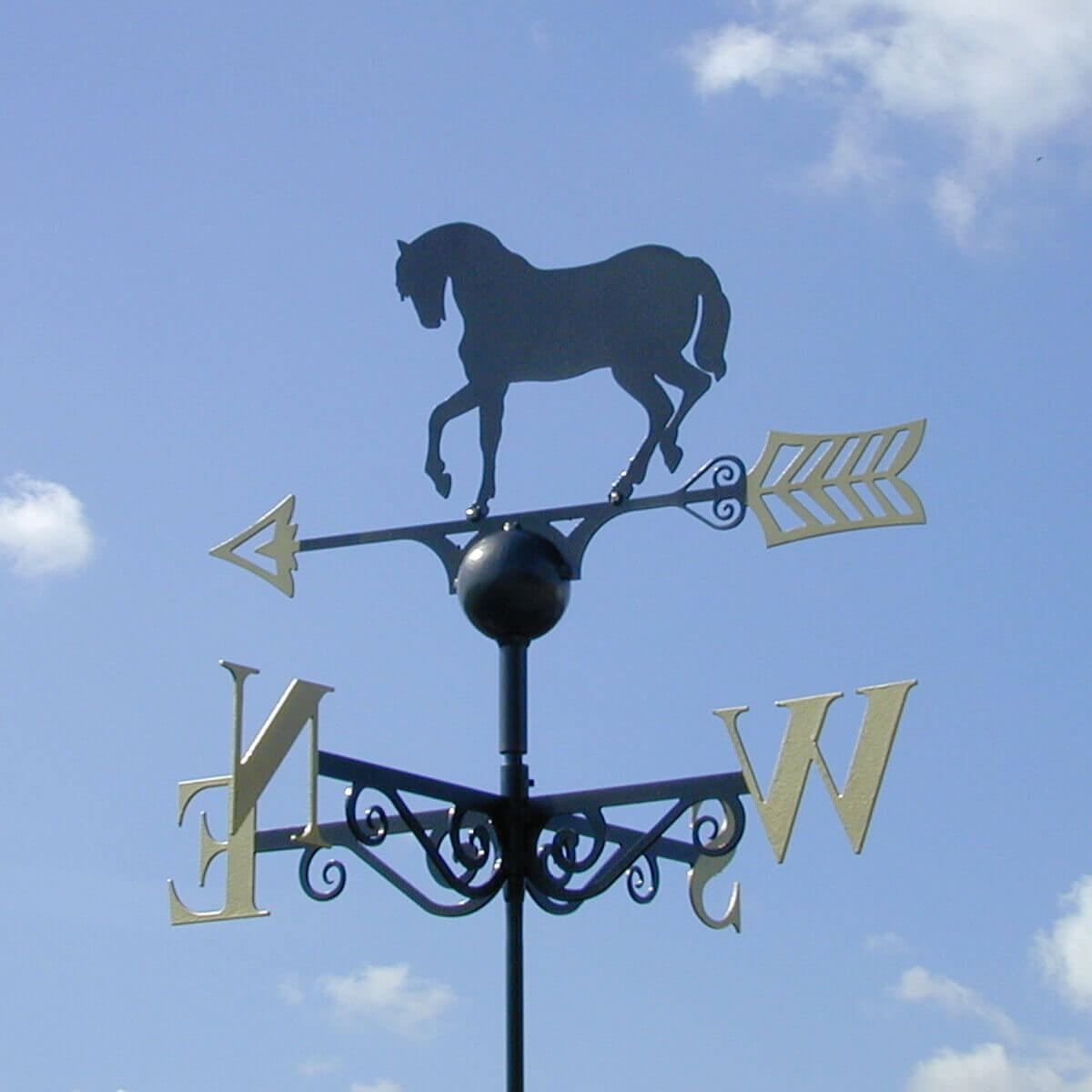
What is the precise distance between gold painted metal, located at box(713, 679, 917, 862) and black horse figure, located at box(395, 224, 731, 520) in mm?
765

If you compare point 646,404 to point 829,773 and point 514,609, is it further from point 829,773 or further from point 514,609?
point 829,773

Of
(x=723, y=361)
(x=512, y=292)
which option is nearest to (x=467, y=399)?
(x=512, y=292)

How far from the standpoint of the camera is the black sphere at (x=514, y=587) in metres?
3.77

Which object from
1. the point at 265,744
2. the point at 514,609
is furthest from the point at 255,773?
the point at 514,609

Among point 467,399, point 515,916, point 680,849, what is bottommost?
point 515,916

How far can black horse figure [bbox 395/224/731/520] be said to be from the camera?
13.4ft

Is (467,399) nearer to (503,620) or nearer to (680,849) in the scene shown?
(503,620)

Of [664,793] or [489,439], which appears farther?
[489,439]

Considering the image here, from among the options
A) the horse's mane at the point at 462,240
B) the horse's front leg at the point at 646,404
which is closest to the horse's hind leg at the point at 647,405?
the horse's front leg at the point at 646,404

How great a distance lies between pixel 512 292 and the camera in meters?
4.17

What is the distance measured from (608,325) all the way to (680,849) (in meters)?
1.05

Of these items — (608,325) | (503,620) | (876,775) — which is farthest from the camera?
(608,325)

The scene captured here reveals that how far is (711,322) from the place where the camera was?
4141 mm

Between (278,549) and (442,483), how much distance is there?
0.41 meters
